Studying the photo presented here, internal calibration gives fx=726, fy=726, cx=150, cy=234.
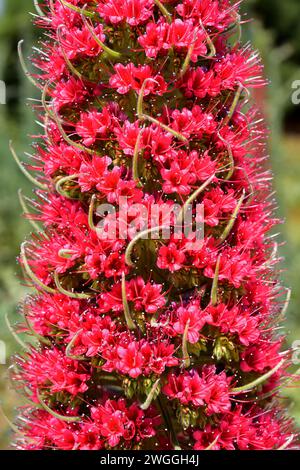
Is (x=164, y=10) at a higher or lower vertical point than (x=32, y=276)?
higher

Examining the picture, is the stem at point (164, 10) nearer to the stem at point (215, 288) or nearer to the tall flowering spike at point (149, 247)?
the tall flowering spike at point (149, 247)

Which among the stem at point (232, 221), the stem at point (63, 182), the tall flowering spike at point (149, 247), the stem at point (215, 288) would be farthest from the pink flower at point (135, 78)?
the stem at point (215, 288)

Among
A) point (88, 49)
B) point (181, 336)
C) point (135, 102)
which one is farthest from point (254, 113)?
point (181, 336)

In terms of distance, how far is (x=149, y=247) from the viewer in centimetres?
250

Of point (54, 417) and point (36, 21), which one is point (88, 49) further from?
point (54, 417)

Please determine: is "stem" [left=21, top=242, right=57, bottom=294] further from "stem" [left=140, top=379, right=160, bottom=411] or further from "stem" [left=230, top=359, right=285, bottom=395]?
"stem" [left=230, top=359, right=285, bottom=395]

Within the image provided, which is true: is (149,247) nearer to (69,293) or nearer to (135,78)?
(69,293)

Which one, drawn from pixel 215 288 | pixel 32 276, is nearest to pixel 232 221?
pixel 215 288

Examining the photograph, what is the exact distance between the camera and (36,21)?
281 centimetres

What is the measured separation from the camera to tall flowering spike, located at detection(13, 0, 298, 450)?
242cm

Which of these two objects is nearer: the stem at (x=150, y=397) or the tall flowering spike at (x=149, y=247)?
the stem at (x=150, y=397)

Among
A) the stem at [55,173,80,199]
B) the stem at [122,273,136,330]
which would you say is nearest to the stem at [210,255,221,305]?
the stem at [122,273,136,330]

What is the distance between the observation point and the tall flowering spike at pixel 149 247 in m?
2.42

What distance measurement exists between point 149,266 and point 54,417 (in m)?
0.63
